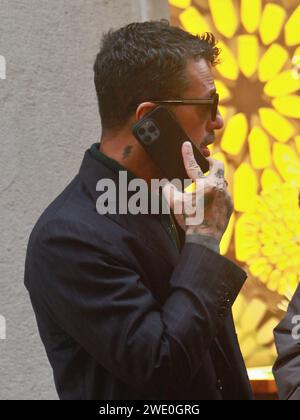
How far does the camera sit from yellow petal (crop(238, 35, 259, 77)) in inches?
205

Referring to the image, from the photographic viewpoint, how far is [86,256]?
2279mm

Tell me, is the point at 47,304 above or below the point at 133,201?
below

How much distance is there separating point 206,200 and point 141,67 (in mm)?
382

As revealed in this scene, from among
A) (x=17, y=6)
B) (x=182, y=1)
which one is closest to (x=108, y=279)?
(x=17, y=6)

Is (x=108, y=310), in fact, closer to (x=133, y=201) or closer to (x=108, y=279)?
(x=108, y=279)

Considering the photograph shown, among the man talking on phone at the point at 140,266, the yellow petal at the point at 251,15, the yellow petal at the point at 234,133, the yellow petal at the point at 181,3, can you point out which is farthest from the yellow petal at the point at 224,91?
the man talking on phone at the point at 140,266

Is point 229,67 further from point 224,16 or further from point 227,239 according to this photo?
point 227,239

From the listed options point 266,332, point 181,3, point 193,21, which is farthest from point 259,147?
point 266,332

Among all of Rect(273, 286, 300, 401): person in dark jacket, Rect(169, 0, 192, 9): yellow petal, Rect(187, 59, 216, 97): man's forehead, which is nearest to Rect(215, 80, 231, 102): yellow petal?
Rect(169, 0, 192, 9): yellow petal

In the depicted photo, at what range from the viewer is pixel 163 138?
7.91 feet

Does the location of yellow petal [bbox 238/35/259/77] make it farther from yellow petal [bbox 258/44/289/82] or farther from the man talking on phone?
the man talking on phone

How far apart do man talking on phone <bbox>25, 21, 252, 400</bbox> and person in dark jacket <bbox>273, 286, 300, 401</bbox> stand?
28 centimetres

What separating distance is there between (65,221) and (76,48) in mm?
2627

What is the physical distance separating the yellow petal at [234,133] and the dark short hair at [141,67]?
2.70 metres
